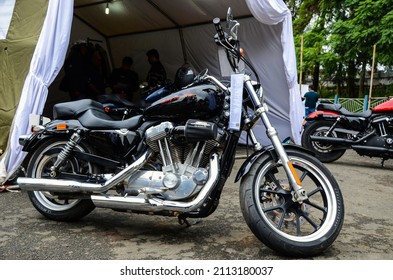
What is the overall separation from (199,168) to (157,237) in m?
0.64

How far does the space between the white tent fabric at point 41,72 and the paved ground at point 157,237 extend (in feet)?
1.55

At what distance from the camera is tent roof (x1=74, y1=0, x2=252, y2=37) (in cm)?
A: 687

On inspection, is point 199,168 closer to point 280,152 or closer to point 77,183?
point 280,152

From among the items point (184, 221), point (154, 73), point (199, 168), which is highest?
point (154, 73)

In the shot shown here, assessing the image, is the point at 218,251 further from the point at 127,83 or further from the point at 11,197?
the point at 127,83

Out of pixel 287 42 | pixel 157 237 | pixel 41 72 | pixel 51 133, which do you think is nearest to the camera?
pixel 157 237

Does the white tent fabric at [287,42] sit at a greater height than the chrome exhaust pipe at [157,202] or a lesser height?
greater

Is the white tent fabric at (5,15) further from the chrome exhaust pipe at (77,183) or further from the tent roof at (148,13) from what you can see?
the tent roof at (148,13)

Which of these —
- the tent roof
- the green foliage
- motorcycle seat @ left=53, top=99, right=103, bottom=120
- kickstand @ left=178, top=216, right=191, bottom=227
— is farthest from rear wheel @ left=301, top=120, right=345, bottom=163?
the green foliage

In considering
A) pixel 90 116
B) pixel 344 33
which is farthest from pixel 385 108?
pixel 344 33

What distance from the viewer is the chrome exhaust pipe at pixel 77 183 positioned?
2.72 meters

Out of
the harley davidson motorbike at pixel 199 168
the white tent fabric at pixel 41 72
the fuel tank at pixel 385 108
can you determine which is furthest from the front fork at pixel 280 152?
the fuel tank at pixel 385 108

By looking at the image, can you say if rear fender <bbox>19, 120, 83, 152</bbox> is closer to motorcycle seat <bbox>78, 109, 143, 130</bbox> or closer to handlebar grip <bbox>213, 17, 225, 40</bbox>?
motorcycle seat <bbox>78, 109, 143, 130</bbox>

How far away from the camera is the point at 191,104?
2619mm
